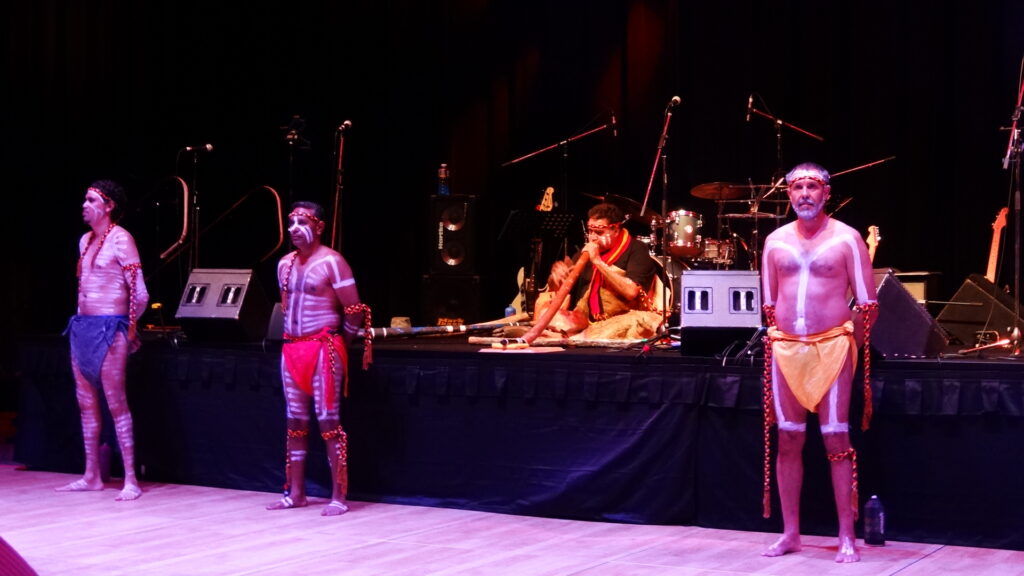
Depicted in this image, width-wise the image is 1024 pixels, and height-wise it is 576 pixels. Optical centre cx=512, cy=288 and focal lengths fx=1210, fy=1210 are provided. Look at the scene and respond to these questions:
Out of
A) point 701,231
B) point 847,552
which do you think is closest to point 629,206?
point 701,231

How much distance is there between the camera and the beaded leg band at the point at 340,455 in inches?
264

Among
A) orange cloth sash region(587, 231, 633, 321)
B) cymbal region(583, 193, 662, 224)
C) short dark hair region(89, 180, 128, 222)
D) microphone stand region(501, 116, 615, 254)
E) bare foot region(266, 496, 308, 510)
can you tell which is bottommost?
bare foot region(266, 496, 308, 510)

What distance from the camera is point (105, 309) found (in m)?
7.14

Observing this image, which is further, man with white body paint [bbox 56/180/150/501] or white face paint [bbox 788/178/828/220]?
man with white body paint [bbox 56/180/150/501]

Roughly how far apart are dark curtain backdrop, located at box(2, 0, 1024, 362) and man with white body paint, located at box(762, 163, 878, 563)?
3.99 metres

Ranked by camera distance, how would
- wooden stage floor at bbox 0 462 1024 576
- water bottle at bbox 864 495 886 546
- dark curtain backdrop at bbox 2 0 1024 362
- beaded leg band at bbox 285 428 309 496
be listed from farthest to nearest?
dark curtain backdrop at bbox 2 0 1024 362
beaded leg band at bbox 285 428 309 496
water bottle at bbox 864 495 886 546
wooden stage floor at bbox 0 462 1024 576

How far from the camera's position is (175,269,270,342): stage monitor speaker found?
7559 mm

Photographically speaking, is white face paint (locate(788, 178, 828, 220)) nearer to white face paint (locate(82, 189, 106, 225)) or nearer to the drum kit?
the drum kit

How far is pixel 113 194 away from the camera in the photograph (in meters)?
7.24

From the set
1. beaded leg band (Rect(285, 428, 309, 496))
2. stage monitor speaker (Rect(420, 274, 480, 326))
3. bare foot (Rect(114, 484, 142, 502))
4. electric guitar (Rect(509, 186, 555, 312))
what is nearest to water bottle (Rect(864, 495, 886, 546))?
beaded leg band (Rect(285, 428, 309, 496))

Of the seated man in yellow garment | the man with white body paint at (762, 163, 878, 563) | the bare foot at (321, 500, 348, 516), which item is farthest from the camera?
the seated man in yellow garment

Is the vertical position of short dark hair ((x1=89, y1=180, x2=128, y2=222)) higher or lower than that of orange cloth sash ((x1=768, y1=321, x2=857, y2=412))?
higher

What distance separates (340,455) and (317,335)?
2.24ft

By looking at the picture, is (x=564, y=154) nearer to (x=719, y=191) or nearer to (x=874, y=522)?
(x=719, y=191)
